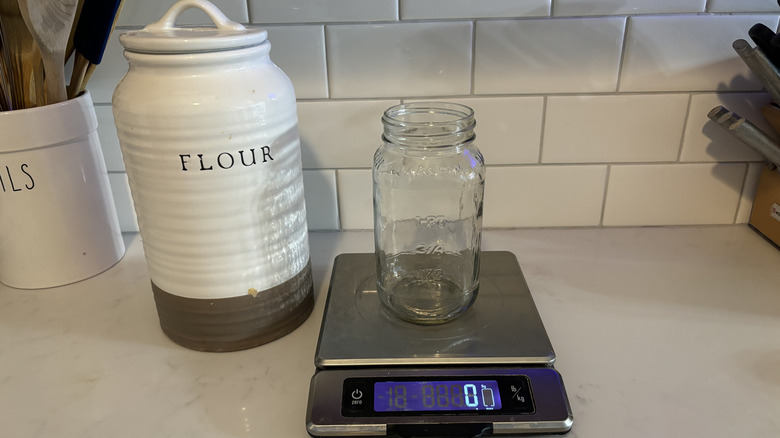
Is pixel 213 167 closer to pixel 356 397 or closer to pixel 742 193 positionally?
pixel 356 397

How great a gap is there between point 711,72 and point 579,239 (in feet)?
0.90

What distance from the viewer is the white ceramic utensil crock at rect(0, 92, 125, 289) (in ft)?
2.03

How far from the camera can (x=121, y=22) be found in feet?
2.35

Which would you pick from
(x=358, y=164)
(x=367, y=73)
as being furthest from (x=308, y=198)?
(x=367, y=73)

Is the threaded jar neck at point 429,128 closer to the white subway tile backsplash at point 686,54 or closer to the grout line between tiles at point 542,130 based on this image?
the grout line between tiles at point 542,130

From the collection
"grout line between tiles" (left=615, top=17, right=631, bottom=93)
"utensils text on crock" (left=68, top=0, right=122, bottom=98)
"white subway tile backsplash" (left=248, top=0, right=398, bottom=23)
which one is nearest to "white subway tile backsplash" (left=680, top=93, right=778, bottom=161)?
"grout line between tiles" (left=615, top=17, right=631, bottom=93)

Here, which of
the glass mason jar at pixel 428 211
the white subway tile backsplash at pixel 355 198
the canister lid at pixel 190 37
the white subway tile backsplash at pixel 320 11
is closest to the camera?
the canister lid at pixel 190 37

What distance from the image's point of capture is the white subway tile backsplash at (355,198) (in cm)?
81

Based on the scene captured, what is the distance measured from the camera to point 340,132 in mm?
776

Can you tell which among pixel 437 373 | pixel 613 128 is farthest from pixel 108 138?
pixel 613 128

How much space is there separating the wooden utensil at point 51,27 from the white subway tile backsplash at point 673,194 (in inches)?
26.9

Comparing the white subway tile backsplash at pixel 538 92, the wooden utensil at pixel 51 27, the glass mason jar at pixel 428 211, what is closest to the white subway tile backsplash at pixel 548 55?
the white subway tile backsplash at pixel 538 92

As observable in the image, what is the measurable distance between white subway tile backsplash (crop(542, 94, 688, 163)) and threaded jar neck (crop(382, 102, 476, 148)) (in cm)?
19

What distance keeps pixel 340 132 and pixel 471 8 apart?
0.23 m
